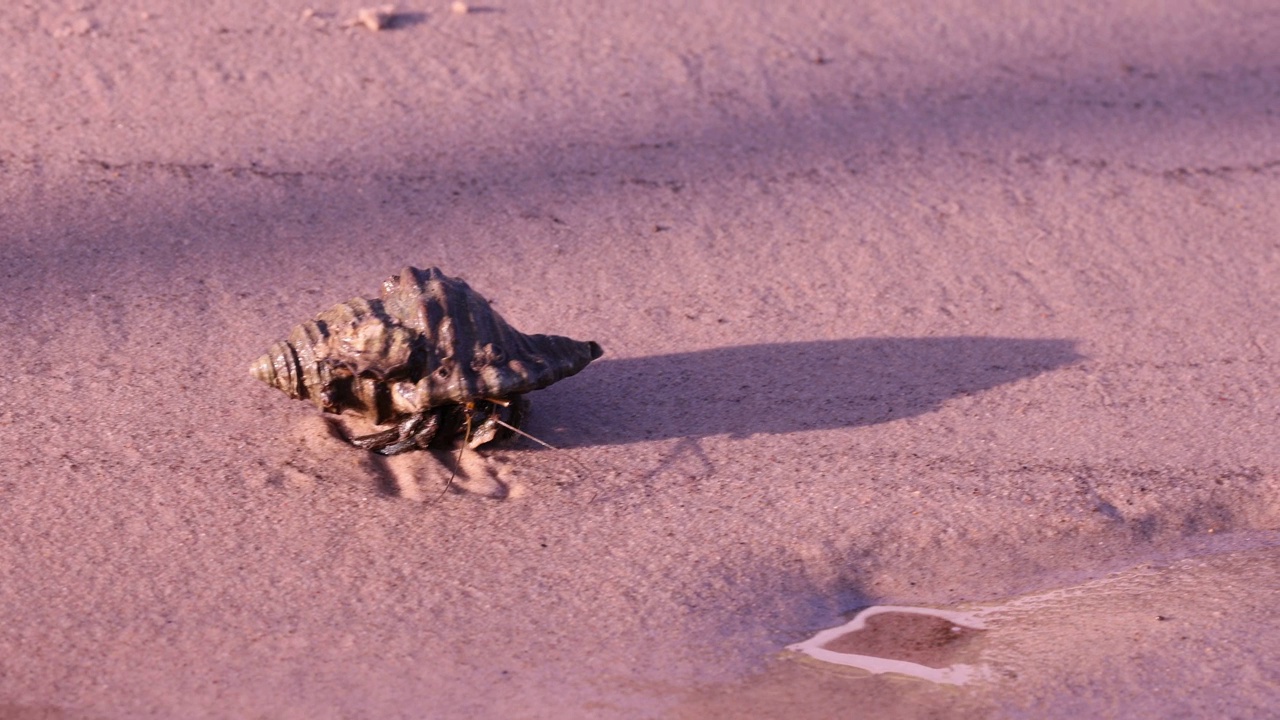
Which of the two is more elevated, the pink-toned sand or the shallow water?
the pink-toned sand

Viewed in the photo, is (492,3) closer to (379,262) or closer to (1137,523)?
(379,262)

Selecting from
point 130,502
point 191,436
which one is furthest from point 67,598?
point 191,436

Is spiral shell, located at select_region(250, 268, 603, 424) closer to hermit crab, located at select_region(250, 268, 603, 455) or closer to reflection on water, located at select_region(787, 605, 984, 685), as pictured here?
hermit crab, located at select_region(250, 268, 603, 455)

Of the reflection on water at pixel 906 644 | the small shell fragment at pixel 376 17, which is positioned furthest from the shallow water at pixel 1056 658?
the small shell fragment at pixel 376 17

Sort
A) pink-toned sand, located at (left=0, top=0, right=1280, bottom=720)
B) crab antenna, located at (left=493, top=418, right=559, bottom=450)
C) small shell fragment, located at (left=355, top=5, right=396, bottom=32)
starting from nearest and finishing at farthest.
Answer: pink-toned sand, located at (left=0, top=0, right=1280, bottom=720)
crab antenna, located at (left=493, top=418, right=559, bottom=450)
small shell fragment, located at (left=355, top=5, right=396, bottom=32)

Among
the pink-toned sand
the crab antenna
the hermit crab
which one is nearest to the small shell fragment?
the pink-toned sand

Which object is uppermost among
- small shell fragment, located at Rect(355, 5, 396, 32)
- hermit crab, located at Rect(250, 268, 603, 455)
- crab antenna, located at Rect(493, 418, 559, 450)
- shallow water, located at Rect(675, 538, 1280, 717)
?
small shell fragment, located at Rect(355, 5, 396, 32)

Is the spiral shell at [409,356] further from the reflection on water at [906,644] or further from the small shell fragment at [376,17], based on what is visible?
the small shell fragment at [376,17]
